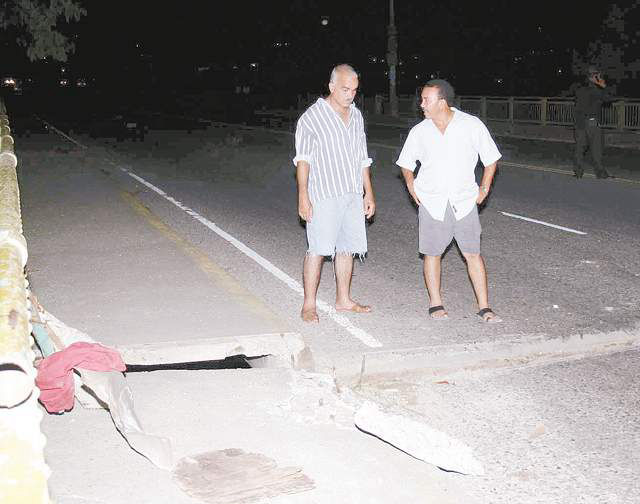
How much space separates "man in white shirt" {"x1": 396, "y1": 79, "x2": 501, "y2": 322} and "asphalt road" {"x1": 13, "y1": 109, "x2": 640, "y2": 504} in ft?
1.87

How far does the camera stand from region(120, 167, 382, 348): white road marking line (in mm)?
6711

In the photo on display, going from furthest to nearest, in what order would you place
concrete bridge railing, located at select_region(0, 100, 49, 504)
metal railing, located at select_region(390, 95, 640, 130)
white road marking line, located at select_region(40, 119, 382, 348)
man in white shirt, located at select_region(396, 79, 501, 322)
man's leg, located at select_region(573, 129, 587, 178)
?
metal railing, located at select_region(390, 95, 640, 130)
man's leg, located at select_region(573, 129, 587, 178)
man in white shirt, located at select_region(396, 79, 501, 322)
white road marking line, located at select_region(40, 119, 382, 348)
concrete bridge railing, located at select_region(0, 100, 49, 504)

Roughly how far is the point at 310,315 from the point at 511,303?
5.98 ft

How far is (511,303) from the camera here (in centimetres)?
778

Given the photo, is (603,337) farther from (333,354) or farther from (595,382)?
(333,354)

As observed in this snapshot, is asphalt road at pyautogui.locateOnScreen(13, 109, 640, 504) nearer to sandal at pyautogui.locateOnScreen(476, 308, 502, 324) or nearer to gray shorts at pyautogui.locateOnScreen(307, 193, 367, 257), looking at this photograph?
sandal at pyautogui.locateOnScreen(476, 308, 502, 324)

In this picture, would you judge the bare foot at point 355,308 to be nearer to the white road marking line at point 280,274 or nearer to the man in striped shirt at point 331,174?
the white road marking line at point 280,274

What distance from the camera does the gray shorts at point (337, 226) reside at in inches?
275

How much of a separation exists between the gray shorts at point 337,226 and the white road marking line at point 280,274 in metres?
0.55

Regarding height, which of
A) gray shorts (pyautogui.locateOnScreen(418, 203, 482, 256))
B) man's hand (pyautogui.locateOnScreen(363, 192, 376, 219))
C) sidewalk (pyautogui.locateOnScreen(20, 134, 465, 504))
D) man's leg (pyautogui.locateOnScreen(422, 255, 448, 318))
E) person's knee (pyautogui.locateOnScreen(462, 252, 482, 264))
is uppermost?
man's hand (pyautogui.locateOnScreen(363, 192, 376, 219))

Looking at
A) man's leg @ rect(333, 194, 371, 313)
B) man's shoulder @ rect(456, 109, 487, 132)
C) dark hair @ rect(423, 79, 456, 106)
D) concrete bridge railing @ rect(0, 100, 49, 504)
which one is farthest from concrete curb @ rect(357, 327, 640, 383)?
concrete bridge railing @ rect(0, 100, 49, 504)

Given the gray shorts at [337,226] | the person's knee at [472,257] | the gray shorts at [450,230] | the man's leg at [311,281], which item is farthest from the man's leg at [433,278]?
the man's leg at [311,281]

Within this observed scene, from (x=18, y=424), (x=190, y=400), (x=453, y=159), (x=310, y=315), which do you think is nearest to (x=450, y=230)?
(x=453, y=159)

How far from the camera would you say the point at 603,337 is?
6691mm
